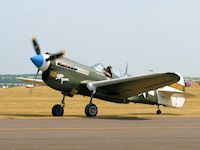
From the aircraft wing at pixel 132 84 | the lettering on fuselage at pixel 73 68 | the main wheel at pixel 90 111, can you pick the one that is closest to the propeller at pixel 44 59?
the lettering on fuselage at pixel 73 68

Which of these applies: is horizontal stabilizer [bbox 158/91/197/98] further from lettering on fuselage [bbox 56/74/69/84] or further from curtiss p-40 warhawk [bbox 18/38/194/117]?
lettering on fuselage [bbox 56/74/69/84]

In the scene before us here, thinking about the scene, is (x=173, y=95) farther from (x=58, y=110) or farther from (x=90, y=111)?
(x=58, y=110)

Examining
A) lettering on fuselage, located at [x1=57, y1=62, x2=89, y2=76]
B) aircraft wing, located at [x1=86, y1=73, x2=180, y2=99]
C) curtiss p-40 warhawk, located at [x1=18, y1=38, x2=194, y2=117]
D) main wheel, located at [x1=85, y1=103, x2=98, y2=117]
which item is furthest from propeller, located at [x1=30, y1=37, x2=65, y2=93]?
main wheel, located at [x1=85, y1=103, x2=98, y2=117]

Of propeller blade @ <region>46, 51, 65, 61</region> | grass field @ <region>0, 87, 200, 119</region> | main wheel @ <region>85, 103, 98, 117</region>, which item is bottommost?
main wheel @ <region>85, 103, 98, 117</region>

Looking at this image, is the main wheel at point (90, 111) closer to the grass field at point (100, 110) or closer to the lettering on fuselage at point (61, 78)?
the grass field at point (100, 110)

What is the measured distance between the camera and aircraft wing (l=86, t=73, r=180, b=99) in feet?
55.8

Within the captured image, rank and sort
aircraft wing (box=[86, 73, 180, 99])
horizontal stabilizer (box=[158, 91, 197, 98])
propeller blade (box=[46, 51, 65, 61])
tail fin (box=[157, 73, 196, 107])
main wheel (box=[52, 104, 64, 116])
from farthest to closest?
tail fin (box=[157, 73, 196, 107])
horizontal stabilizer (box=[158, 91, 197, 98])
main wheel (box=[52, 104, 64, 116])
propeller blade (box=[46, 51, 65, 61])
aircraft wing (box=[86, 73, 180, 99])

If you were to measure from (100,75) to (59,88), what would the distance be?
6.18 feet

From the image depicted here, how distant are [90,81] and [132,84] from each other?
1.67 meters

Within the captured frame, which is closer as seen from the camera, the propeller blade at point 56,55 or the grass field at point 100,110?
the propeller blade at point 56,55

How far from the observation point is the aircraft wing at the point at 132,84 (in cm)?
1700

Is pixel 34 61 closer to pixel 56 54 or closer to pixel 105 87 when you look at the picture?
pixel 56 54

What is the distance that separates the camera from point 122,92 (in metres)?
19.2

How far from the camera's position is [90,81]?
61.5 feet
